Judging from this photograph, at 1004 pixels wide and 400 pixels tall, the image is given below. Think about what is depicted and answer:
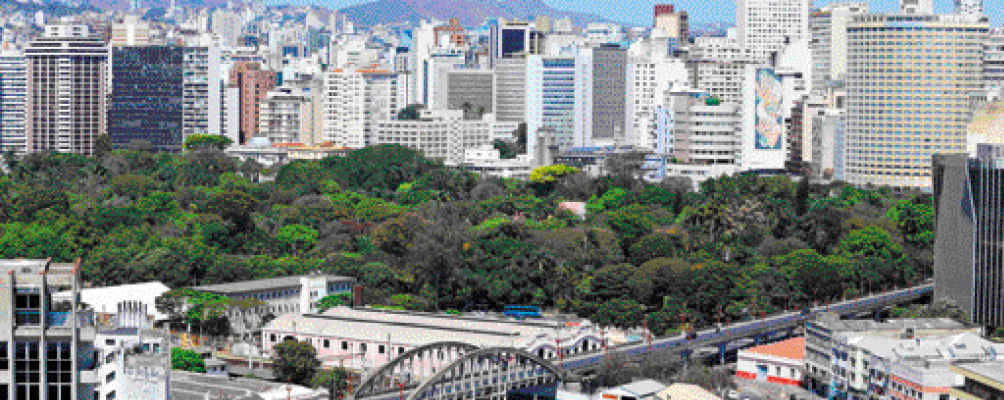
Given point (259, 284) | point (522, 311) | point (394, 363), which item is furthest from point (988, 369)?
point (259, 284)

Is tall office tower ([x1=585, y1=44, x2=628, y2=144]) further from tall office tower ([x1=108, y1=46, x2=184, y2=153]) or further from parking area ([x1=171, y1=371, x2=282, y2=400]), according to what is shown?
→ parking area ([x1=171, y1=371, x2=282, y2=400])

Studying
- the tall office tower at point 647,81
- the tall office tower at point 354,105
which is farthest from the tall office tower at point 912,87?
the tall office tower at point 354,105

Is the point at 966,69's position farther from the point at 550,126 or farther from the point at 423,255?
the point at 423,255

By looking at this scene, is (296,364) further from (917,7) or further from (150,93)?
(150,93)

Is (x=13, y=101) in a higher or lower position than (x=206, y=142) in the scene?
higher

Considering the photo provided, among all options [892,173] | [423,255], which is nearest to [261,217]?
[423,255]

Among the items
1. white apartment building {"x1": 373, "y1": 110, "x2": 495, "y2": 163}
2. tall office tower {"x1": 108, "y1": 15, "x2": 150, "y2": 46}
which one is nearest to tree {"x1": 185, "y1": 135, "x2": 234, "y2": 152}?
white apartment building {"x1": 373, "y1": 110, "x2": 495, "y2": 163}

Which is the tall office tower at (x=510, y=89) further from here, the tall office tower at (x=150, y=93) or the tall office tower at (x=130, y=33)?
the tall office tower at (x=130, y=33)
